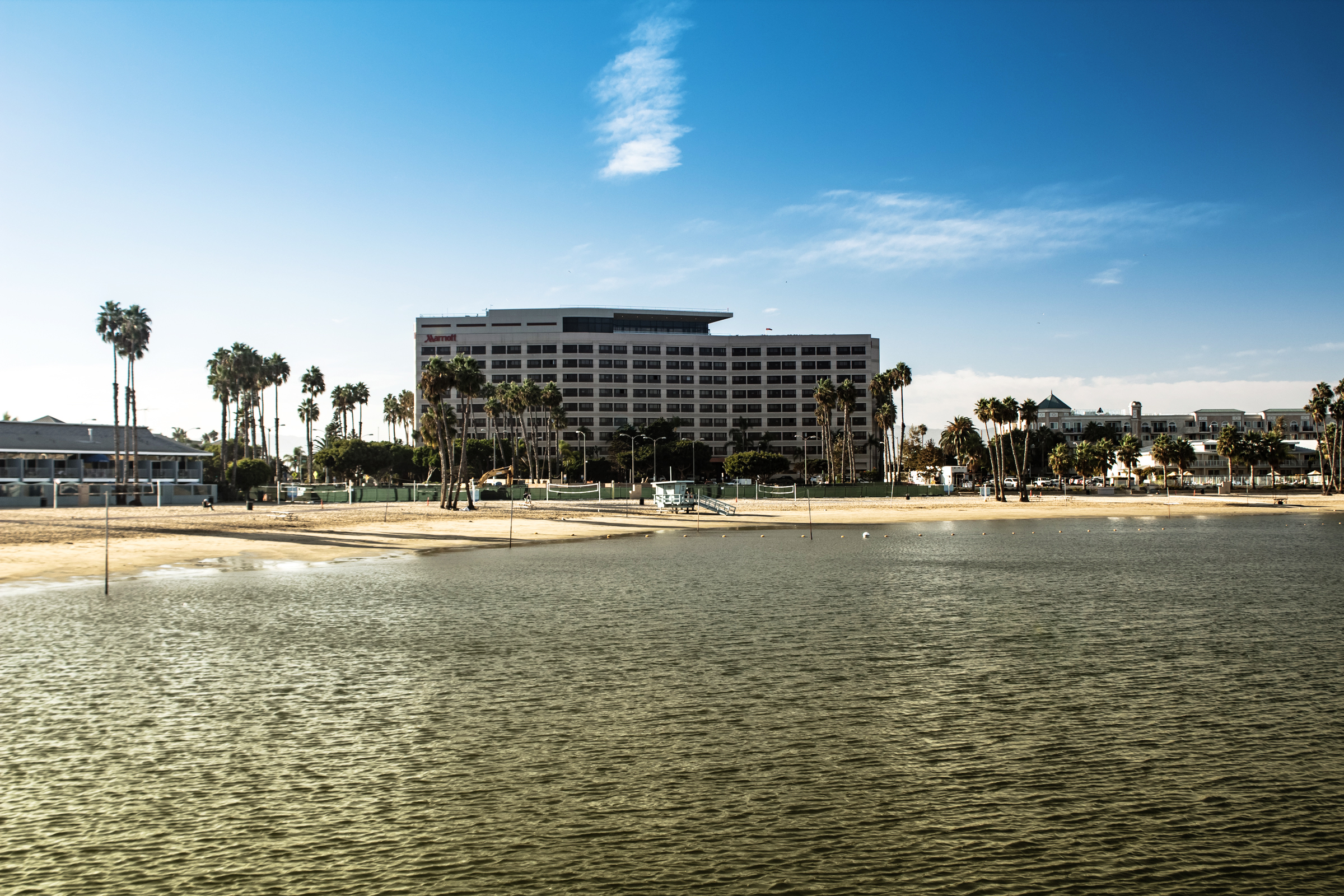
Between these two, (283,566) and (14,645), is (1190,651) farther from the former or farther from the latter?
(283,566)

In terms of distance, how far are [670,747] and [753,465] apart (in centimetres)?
14269

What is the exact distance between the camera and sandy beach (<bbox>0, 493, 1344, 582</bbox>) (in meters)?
41.3

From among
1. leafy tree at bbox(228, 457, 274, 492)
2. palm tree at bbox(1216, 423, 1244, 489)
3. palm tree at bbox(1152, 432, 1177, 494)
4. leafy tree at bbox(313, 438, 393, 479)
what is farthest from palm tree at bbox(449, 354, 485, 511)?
palm tree at bbox(1216, 423, 1244, 489)

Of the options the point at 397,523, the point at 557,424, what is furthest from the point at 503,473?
the point at 397,523

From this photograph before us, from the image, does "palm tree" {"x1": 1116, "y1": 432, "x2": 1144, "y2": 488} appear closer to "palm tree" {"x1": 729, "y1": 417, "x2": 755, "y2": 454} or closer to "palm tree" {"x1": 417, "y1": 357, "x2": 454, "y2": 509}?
"palm tree" {"x1": 729, "y1": 417, "x2": 755, "y2": 454}

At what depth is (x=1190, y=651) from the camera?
19578 millimetres

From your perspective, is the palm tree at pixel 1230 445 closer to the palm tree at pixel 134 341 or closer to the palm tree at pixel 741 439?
the palm tree at pixel 741 439

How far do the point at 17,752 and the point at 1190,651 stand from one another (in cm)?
2128

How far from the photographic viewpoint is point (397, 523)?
223 feet

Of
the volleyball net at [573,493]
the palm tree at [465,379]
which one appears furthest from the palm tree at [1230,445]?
the palm tree at [465,379]

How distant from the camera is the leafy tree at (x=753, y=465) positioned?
6093 inches

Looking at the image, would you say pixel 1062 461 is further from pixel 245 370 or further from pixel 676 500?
pixel 245 370

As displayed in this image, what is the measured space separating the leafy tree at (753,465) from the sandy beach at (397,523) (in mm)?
39293

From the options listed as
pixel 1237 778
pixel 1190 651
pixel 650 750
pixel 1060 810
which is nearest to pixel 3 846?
pixel 650 750
